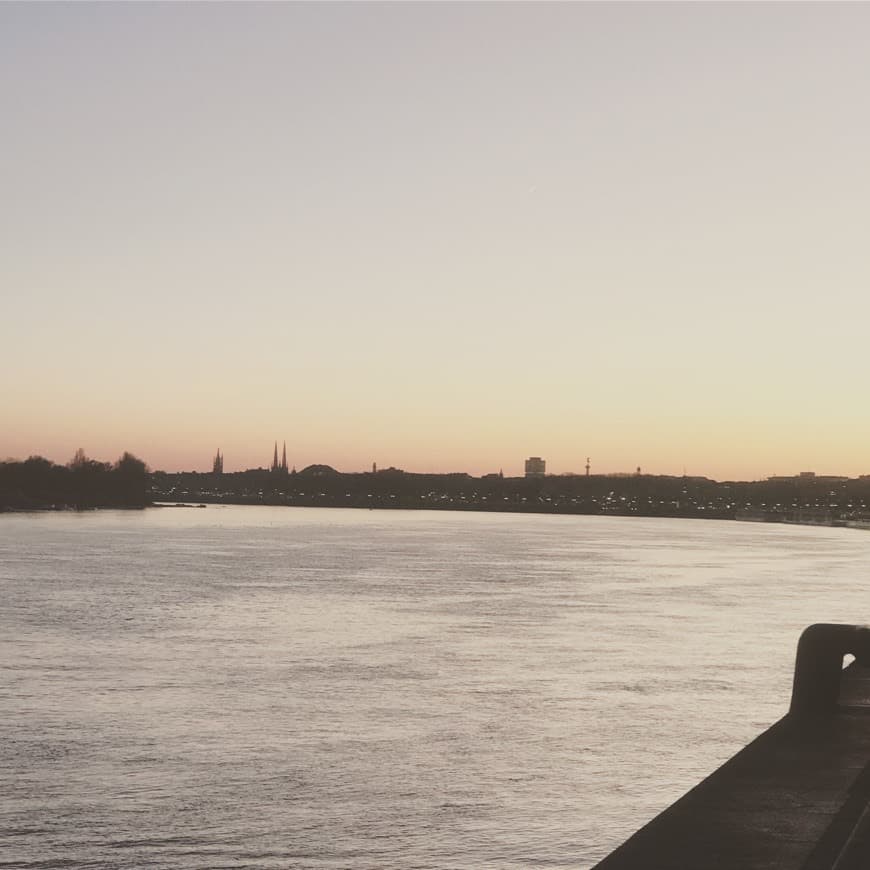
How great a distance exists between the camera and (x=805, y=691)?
12.5 m

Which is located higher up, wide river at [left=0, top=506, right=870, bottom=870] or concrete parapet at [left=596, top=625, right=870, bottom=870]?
concrete parapet at [left=596, top=625, right=870, bottom=870]

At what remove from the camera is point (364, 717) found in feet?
87.3

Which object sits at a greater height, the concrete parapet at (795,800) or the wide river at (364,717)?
the concrete parapet at (795,800)

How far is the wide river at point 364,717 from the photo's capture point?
17.9 m

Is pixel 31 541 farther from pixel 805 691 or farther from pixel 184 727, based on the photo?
pixel 805 691

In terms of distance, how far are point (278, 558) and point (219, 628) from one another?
5217 centimetres

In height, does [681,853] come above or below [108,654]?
above

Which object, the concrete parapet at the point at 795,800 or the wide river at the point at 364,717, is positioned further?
the wide river at the point at 364,717

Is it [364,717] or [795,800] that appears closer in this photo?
[795,800]

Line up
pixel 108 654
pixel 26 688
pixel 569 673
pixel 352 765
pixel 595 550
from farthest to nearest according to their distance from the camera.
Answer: pixel 595 550, pixel 108 654, pixel 569 673, pixel 26 688, pixel 352 765

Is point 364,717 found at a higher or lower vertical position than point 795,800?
lower

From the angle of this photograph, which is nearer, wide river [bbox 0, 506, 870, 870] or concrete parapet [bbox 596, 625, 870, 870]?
concrete parapet [bbox 596, 625, 870, 870]

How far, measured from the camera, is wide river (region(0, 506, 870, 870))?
705 inches

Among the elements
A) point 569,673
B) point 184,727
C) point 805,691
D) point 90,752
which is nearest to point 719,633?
point 569,673
